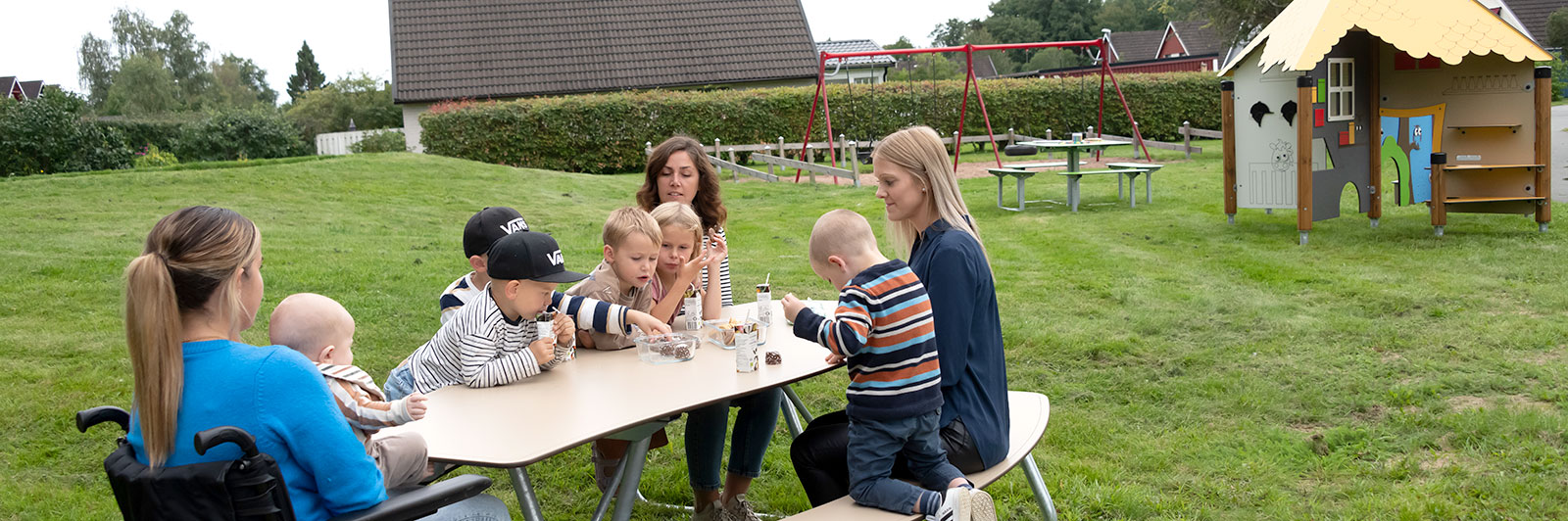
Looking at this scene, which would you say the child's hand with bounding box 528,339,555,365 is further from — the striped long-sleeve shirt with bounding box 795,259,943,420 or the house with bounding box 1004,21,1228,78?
the house with bounding box 1004,21,1228,78

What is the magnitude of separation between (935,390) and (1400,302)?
5189mm

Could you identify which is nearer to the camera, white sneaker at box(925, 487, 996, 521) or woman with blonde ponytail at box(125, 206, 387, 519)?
woman with blonde ponytail at box(125, 206, 387, 519)

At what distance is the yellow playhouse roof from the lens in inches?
353

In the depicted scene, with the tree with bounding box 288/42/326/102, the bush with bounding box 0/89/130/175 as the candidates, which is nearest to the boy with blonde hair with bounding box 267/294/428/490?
the bush with bounding box 0/89/130/175

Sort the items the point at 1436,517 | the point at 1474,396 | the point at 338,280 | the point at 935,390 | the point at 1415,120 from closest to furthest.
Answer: the point at 935,390, the point at 1436,517, the point at 1474,396, the point at 338,280, the point at 1415,120

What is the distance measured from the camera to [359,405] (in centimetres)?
244

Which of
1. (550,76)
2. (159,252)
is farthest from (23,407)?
(550,76)

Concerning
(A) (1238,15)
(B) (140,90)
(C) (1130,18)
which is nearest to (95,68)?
(B) (140,90)

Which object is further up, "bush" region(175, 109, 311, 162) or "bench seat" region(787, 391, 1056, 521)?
"bush" region(175, 109, 311, 162)

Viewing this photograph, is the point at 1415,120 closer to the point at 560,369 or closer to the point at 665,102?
the point at 560,369

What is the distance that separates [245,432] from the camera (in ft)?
6.25

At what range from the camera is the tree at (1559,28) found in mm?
35938

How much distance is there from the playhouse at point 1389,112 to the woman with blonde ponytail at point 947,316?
7.42 metres

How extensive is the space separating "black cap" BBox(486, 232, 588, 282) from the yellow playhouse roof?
26.5ft
